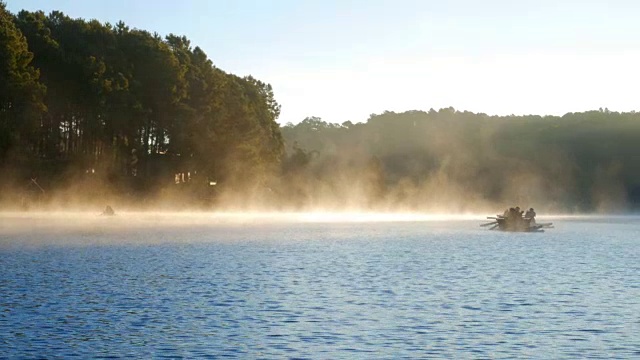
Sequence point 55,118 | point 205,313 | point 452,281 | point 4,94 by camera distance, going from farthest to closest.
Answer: point 55,118 < point 4,94 < point 452,281 < point 205,313

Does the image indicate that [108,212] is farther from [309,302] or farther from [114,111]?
[309,302]

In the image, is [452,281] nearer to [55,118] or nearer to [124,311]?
[124,311]

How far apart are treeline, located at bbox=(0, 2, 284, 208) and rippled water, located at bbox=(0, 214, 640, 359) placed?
45016mm

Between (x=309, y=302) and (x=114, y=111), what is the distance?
8897 centimetres

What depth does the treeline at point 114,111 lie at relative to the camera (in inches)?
4156

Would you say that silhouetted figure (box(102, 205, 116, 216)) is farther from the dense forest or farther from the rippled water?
the rippled water

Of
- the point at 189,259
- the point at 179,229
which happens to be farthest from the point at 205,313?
the point at 179,229

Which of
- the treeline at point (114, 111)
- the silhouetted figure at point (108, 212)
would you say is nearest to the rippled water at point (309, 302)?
the treeline at point (114, 111)

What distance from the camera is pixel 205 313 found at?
3075 centimetres

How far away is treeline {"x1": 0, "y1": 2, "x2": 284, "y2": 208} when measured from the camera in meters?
106

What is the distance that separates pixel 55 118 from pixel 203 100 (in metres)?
22.7

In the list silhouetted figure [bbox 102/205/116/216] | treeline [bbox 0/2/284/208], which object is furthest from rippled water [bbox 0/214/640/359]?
silhouetted figure [bbox 102/205/116/216]

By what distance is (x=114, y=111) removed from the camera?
118 metres

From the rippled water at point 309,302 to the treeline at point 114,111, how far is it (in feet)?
148
